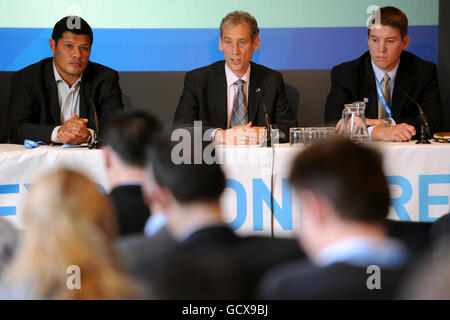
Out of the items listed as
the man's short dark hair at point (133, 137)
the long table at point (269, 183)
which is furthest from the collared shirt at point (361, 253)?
the long table at point (269, 183)

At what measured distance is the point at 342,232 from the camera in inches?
40.6

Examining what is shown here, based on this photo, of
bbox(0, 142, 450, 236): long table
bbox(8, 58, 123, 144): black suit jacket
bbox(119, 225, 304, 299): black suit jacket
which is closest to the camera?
bbox(119, 225, 304, 299): black suit jacket

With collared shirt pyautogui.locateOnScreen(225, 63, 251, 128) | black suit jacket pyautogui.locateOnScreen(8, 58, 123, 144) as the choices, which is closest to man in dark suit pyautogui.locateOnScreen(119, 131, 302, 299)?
black suit jacket pyautogui.locateOnScreen(8, 58, 123, 144)

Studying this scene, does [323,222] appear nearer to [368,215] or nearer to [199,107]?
[368,215]

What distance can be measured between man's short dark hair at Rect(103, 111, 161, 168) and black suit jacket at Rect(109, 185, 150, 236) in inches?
3.4

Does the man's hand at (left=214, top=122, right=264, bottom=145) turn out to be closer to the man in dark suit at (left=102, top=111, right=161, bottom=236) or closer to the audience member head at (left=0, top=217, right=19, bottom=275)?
the man in dark suit at (left=102, top=111, right=161, bottom=236)

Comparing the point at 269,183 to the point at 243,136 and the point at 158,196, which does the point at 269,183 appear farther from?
the point at 158,196

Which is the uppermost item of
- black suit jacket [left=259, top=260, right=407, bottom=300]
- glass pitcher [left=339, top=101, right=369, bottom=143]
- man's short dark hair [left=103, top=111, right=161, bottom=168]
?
glass pitcher [left=339, top=101, right=369, bottom=143]

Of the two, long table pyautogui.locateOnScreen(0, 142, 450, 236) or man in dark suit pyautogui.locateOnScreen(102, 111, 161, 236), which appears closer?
man in dark suit pyautogui.locateOnScreen(102, 111, 161, 236)

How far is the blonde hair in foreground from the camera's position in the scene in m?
0.94

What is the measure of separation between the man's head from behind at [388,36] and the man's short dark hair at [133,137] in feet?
7.74

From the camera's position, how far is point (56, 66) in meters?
3.71
